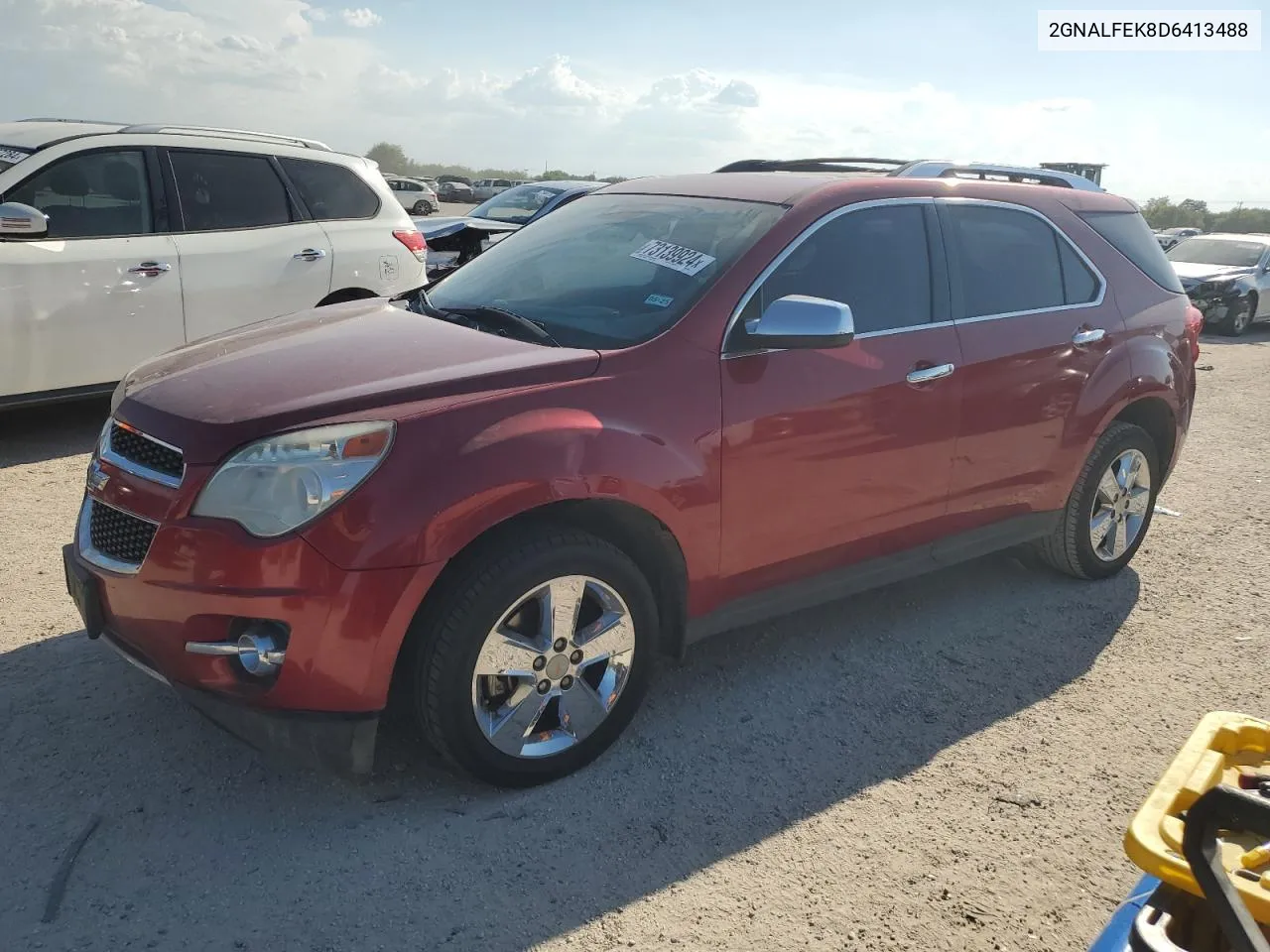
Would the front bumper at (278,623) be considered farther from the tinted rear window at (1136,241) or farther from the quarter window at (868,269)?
the tinted rear window at (1136,241)

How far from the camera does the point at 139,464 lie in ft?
9.55

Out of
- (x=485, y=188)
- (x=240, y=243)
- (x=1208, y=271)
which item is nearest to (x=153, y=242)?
(x=240, y=243)

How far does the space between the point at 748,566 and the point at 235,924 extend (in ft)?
5.94

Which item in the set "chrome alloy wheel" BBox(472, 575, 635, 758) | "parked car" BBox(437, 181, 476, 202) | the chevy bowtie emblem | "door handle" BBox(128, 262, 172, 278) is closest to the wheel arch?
"chrome alloy wheel" BBox(472, 575, 635, 758)

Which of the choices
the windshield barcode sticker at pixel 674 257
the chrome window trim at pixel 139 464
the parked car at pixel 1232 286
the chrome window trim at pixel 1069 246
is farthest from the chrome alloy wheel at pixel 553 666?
the parked car at pixel 1232 286

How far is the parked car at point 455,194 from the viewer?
51.2 metres

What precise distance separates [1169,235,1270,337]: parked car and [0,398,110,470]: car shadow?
1475 cm

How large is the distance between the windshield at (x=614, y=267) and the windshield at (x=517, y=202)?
348 inches

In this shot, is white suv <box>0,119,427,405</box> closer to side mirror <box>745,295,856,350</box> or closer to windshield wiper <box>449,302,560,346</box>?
windshield wiper <box>449,302,560,346</box>

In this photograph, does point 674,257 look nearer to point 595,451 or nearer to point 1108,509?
point 595,451

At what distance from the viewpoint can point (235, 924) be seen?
2504 mm

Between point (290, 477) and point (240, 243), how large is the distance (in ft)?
15.3

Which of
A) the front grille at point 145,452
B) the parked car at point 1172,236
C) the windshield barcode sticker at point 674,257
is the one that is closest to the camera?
the front grille at point 145,452

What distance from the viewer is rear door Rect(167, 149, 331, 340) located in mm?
6551
